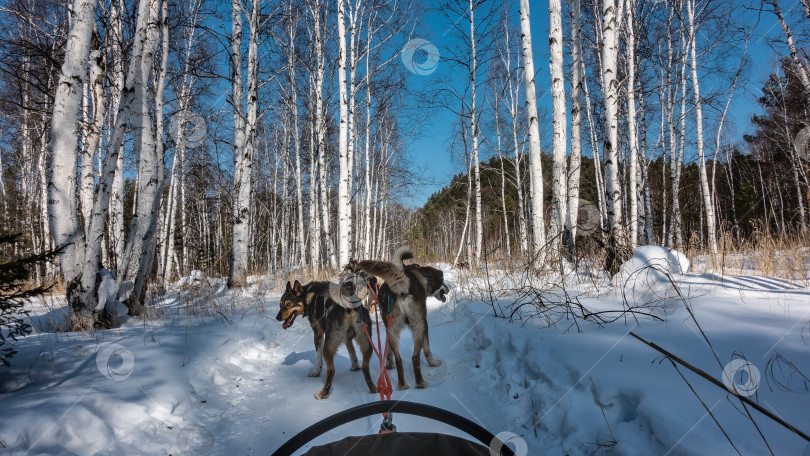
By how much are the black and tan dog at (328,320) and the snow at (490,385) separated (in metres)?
0.19

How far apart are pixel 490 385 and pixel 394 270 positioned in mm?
1301

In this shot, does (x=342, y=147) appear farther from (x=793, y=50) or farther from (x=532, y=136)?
(x=793, y=50)

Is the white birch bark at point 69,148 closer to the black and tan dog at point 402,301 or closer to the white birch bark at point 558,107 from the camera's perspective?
the black and tan dog at point 402,301

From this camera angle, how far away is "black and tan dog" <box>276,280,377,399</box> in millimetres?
2957

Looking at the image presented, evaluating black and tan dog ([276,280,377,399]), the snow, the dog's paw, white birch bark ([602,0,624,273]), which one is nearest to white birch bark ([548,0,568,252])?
white birch bark ([602,0,624,273])

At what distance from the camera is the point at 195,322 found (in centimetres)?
484

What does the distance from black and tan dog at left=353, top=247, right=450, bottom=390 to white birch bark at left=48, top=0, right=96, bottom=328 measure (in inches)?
158

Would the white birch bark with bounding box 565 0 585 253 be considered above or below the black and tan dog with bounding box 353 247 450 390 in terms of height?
above

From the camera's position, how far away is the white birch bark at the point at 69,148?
409 cm

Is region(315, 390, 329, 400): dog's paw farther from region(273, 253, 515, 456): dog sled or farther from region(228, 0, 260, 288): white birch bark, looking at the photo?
region(228, 0, 260, 288): white birch bark

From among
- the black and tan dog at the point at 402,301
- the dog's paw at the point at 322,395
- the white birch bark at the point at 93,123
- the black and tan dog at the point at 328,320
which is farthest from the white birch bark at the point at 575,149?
the white birch bark at the point at 93,123

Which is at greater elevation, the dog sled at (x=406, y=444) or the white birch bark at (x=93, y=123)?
the white birch bark at (x=93, y=123)

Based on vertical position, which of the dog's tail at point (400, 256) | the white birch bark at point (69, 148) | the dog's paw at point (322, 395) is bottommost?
the dog's paw at point (322, 395)

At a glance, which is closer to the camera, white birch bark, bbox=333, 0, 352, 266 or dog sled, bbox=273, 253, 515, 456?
dog sled, bbox=273, 253, 515, 456
